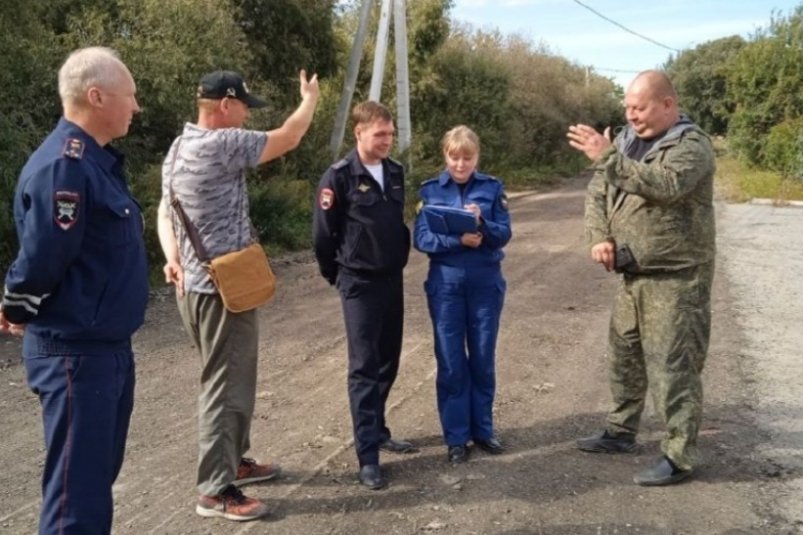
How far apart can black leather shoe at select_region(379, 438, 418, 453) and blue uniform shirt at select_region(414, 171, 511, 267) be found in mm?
1137

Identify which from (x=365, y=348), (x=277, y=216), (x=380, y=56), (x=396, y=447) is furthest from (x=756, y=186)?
(x=365, y=348)

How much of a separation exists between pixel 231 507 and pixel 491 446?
1.64m

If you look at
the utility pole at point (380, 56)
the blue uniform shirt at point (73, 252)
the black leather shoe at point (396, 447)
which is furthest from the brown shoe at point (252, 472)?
the utility pole at point (380, 56)

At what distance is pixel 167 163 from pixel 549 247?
10196 mm

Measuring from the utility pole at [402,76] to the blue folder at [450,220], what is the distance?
13.8 meters

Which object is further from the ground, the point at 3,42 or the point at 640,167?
the point at 3,42

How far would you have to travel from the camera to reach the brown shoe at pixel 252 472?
4.39 meters

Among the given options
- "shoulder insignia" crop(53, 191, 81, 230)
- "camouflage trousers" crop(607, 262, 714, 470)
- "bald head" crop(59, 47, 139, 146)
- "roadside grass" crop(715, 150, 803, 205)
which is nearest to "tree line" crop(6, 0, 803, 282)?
"roadside grass" crop(715, 150, 803, 205)

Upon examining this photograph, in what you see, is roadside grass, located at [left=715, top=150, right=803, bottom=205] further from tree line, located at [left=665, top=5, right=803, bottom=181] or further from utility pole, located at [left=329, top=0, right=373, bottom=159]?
utility pole, located at [left=329, top=0, right=373, bottom=159]

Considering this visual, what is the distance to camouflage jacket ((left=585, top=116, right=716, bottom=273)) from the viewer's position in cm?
416

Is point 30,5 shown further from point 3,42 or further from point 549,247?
point 549,247

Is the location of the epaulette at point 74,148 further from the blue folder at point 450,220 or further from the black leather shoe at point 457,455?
the black leather shoe at point 457,455

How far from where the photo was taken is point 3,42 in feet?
29.3

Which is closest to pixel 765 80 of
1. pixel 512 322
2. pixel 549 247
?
pixel 549 247
